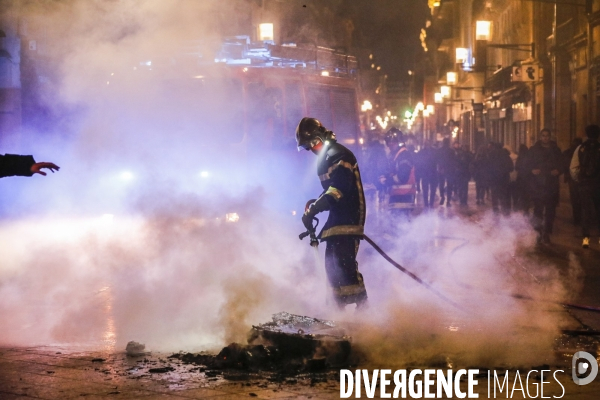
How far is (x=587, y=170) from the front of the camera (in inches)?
481

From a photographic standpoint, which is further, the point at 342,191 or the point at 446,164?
the point at 446,164

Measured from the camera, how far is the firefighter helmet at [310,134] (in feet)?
21.1

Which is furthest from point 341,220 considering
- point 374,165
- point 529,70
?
point 529,70

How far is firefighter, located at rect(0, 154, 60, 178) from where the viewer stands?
227 inches

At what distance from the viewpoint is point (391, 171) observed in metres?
15.9

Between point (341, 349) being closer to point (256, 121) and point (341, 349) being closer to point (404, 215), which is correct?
point (256, 121)

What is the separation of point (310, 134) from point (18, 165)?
6.90ft

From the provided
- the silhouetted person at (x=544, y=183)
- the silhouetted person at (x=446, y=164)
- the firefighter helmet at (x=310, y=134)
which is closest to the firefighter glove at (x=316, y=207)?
the firefighter helmet at (x=310, y=134)

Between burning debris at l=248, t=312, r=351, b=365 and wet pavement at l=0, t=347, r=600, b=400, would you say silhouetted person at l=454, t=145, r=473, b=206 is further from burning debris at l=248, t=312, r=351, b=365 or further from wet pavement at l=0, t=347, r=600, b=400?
wet pavement at l=0, t=347, r=600, b=400

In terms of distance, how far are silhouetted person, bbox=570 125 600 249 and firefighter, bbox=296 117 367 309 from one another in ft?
22.3

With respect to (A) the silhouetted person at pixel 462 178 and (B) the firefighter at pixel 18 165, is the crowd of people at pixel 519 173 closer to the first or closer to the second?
(A) the silhouetted person at pixel 462 178

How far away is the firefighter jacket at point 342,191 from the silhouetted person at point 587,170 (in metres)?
6.78

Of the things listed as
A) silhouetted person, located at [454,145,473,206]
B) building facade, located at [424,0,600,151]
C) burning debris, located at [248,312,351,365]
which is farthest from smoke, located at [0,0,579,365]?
building facade, located at [424,0,600,151]

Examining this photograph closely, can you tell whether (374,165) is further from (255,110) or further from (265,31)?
(255,110)
